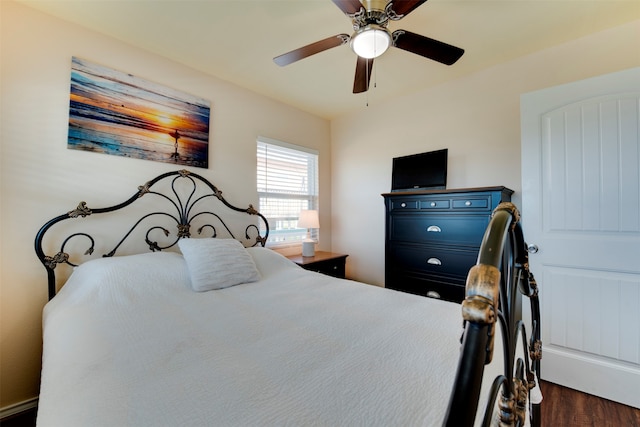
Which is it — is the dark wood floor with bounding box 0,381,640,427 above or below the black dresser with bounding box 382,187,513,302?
below

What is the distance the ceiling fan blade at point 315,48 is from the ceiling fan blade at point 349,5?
16 cm

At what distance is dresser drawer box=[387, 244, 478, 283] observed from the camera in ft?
6.84

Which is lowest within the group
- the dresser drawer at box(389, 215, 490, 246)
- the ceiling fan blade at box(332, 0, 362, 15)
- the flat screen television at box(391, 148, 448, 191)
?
the dresser drawer at box(389, 215, 490, 246)

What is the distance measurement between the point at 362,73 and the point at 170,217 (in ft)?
6.22

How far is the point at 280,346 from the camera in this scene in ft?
3.03

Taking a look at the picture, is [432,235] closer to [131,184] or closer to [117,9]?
[131,184]

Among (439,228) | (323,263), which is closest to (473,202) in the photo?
(439,228)

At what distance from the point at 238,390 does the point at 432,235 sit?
2.00 m

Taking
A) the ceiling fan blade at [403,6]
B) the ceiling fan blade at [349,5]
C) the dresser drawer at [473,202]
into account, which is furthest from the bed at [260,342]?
the ceiling fan blade at [349,5]

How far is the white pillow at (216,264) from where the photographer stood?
1613 mm

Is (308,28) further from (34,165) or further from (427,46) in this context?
(34,165)

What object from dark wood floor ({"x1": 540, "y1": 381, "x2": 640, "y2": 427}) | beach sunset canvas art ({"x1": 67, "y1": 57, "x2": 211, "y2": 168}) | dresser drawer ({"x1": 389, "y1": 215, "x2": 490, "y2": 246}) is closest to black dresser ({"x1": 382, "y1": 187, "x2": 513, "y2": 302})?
dresser drawer ({"x1": 389, "y1": 215, "x2": 490, "y2": 246})

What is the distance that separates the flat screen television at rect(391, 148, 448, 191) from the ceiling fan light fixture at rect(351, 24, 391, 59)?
1367mm

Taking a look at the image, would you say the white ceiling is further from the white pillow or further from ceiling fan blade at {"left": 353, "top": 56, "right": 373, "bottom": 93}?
the white pillow
